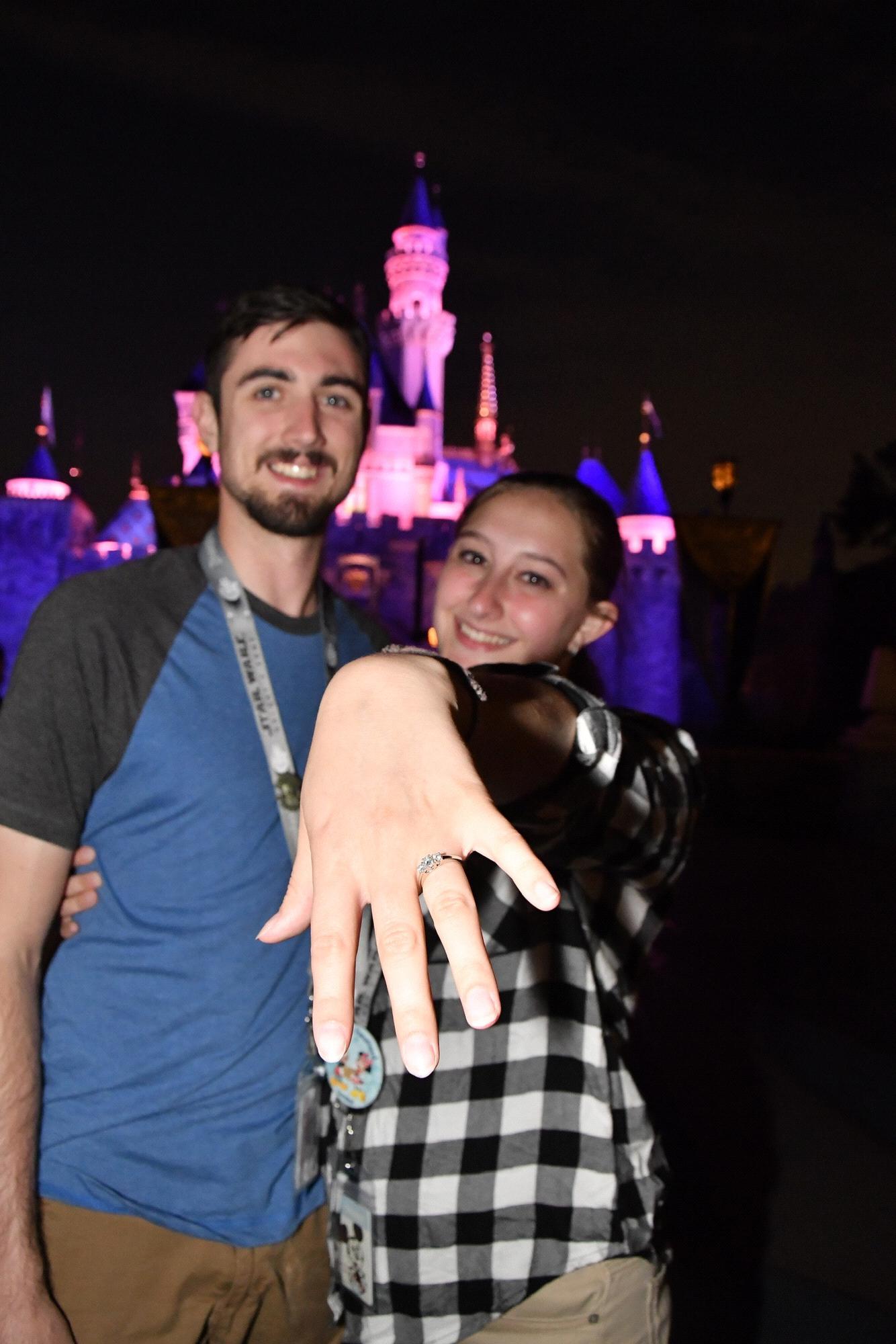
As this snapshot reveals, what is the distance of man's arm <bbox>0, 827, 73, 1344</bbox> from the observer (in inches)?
44.3

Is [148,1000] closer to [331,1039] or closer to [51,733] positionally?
[51,733]

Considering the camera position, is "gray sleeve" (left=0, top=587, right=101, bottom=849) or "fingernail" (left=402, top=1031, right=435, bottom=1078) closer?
"fingernail" (left=402, top=1031, right=435, bottom=1078)

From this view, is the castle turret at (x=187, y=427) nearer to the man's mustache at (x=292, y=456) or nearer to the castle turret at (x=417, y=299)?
the castle turret at (x=417, y=299)

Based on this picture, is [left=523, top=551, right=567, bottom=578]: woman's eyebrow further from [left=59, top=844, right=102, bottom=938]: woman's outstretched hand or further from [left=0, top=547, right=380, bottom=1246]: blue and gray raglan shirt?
[left=59, top=844, right=102, bottom=938]: woman's outstretched hand

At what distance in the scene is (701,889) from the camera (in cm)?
617

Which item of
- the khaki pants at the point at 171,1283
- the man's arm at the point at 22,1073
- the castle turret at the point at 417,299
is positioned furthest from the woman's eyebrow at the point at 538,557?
the castle turret at the point at 417,299

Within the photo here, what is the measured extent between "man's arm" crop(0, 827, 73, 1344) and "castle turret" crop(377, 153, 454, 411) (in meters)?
28.3

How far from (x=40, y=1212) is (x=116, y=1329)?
22 cm

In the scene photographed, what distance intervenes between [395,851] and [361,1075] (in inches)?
28.7

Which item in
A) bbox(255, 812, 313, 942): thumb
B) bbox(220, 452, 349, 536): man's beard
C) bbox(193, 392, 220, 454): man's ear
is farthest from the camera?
bbox(193, 392, 220, 454): man's ear

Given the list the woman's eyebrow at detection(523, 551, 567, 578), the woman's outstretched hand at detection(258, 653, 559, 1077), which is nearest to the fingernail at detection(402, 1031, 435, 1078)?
the woman's outstretched hand at detection(258, 653, 559, 1077)

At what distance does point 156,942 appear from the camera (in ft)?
4.37

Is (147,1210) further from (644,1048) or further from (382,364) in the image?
(382,364)

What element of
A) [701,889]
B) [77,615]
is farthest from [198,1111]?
[701,889]
